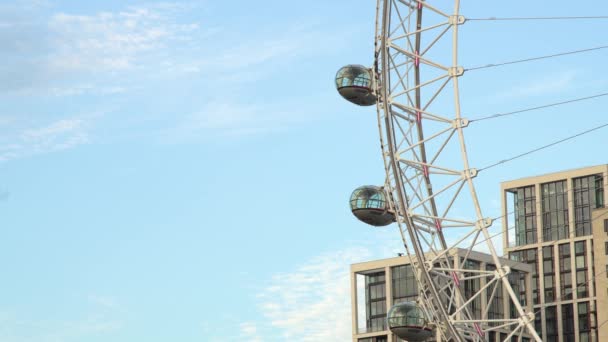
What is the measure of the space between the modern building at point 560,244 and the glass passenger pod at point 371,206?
4114 inches

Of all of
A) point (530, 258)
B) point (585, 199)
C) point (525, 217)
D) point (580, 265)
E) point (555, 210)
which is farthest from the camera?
point (525, 217)

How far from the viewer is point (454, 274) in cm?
4362

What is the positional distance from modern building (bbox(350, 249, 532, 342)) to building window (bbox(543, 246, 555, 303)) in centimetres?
2828

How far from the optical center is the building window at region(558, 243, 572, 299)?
15475 cm

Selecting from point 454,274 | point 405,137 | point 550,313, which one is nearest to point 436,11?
point 405,137

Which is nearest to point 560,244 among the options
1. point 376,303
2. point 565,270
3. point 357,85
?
point 565,270

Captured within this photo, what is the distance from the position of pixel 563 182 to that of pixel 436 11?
116640 mm

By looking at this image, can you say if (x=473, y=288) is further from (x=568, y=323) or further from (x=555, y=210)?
(x=555, y=210)

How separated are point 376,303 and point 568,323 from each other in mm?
34971

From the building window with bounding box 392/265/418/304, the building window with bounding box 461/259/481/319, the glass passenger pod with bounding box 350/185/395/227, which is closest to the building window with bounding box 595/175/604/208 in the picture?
the building window with bounding box 461/259/481/319

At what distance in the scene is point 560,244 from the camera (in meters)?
157

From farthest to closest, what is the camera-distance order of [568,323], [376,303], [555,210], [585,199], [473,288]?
[555,210] < [585,199] < [568,323] < [376,303] < [473,288]

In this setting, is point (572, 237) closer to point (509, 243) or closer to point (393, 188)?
point (509, 243)

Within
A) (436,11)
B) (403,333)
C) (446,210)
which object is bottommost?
(403,333)
